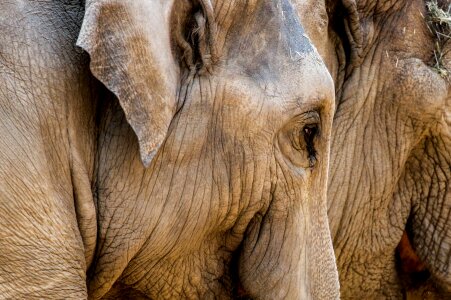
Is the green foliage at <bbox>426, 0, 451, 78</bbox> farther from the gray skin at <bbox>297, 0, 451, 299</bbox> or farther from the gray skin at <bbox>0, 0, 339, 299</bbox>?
the gray skin at <bbox>0, 0, 339, 299</bbox>

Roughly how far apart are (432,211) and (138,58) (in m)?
2.21

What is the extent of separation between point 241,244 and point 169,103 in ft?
2.40

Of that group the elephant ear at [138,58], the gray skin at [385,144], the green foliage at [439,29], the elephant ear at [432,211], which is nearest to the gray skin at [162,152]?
the elephant ear at [138,58]

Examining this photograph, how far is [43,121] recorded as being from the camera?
438 centimetres

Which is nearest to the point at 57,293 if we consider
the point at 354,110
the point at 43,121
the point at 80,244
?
the point at 80,244

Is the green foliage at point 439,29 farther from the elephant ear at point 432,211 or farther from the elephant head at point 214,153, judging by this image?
the elephant head at point 214,153

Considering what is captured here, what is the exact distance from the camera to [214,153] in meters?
4.70

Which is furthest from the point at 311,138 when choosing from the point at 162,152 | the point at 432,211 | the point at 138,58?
the point at 432,211

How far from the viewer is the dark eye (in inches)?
192

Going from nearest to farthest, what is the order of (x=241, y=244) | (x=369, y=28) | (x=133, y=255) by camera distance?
1. (x=133, y=255)
2. (x=241, y=244)
3. (x=369, y=28)

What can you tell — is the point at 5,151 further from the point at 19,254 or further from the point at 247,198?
the point at 247,198

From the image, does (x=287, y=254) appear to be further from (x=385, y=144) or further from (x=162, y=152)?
(x=385, y=144)

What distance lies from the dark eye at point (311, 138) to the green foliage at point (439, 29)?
114cm

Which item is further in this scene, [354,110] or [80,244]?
[354,110]
